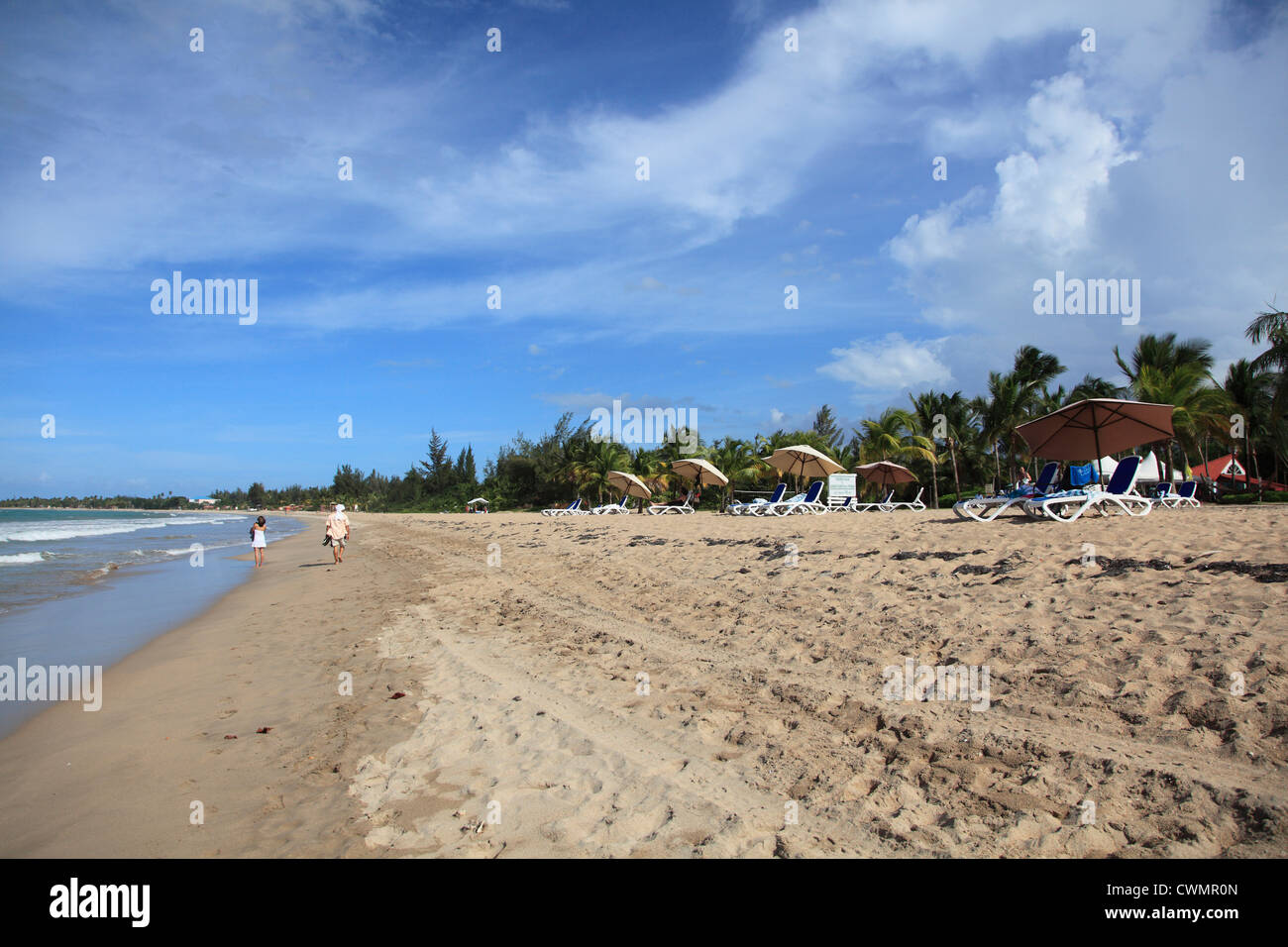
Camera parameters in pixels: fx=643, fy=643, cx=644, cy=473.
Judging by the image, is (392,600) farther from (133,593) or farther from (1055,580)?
(1055,580)

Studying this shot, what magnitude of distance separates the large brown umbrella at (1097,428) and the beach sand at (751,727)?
→ 3537mm

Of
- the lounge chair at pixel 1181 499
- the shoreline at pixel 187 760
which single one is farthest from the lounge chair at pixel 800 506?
the shoreline at pixel 187 760

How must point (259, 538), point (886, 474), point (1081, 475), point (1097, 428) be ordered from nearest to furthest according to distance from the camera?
1. point (1097, 428)
2. point (1081, 475)
3. point (259, 538)
4. point (886, 474)

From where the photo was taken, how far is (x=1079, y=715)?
3.82 m

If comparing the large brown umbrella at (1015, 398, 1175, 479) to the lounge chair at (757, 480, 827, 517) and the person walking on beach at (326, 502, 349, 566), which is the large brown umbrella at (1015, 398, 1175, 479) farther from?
the person walking on beach at (326, 502, 349, 566)

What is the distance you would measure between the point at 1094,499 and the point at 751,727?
8497mm

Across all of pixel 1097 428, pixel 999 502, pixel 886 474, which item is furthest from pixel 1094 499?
pixel 886 474

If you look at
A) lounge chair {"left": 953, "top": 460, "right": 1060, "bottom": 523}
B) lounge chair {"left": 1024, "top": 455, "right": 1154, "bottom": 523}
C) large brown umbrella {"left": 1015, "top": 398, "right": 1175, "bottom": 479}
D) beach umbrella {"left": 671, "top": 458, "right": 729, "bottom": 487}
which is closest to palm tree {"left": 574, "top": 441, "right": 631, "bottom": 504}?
beach umbrella {"left": 671, "top": 458, "right": 729, "bottom": 487}

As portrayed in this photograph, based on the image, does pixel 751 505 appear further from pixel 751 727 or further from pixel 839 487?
pixel 751 727

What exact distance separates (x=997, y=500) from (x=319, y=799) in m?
11.8

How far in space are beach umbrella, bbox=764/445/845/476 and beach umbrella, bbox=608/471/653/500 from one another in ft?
24.5

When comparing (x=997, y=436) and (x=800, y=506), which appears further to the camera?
(x=997, y=436)

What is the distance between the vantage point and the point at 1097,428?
1123 centimetres
